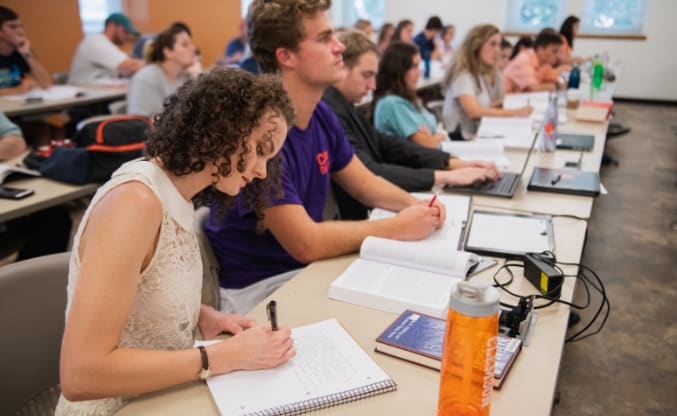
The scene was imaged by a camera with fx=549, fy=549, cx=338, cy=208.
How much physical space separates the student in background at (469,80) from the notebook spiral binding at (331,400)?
117 inches

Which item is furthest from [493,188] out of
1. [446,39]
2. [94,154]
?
[446,39]

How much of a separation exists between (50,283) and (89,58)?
444 centimetres

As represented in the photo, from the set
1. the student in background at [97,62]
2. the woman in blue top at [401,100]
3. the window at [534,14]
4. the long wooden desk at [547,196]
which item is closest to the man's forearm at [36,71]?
the student in background at [97,62]

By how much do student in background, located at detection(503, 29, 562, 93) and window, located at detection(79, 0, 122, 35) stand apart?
15.8 feet

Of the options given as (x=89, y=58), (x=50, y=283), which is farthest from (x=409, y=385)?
(x=89, y=58)

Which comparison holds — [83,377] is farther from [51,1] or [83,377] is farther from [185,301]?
[51,1]

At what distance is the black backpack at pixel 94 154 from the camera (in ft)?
7.75

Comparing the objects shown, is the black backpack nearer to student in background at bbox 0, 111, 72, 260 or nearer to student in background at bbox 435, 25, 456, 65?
student in background at bbox 0, 111, 72, 260

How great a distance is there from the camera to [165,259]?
1.01m

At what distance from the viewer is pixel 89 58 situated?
5.05m

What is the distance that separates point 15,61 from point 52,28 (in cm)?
169

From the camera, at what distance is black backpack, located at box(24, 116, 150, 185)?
236 centimetres

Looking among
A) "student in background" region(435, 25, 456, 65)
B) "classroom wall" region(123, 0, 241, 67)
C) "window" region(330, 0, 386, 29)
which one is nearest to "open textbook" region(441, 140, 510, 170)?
"classroom wall" region(123, 0, 241, 67)

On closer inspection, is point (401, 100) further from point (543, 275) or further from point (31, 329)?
point (31, 329)
